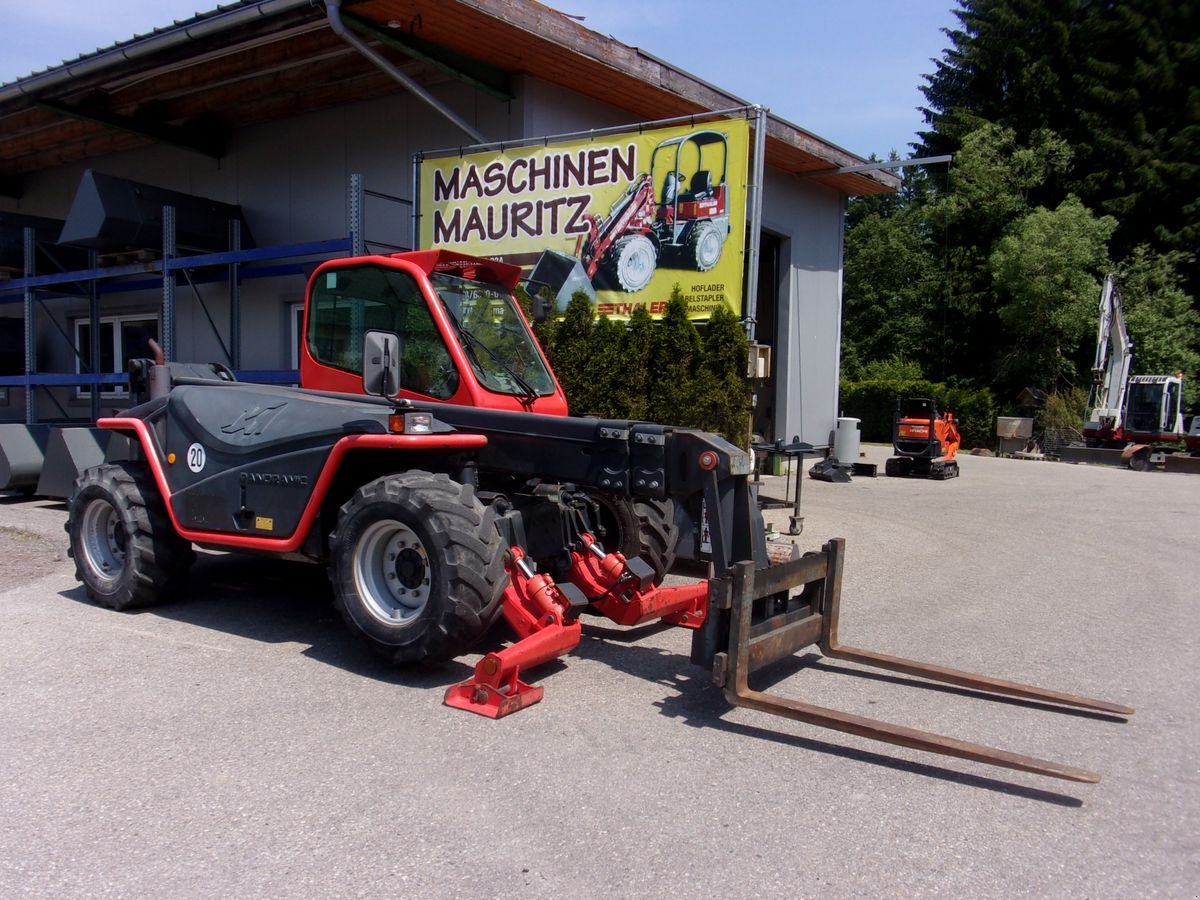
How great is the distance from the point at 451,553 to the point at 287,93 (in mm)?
10605

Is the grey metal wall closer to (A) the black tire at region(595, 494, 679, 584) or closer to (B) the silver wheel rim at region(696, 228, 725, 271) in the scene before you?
(B) the silver wheel rim at region(696, 228, 725, 271)

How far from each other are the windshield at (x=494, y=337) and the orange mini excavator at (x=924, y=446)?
44.8 ft

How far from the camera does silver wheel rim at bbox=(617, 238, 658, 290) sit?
10.4m

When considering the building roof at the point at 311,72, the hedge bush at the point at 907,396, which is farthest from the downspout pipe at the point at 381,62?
the hedge bush at the point at 907,396

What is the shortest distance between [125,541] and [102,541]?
442mm

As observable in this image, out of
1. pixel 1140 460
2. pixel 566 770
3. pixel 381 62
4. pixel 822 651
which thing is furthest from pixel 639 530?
pixel 1140 460

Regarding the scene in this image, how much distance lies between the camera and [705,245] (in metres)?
10.1

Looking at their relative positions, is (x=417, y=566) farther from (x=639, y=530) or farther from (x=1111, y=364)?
(x=1111, y=364)

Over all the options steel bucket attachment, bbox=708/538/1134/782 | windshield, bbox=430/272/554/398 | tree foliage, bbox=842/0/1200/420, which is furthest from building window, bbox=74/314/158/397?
tree foliage, bbox=842/0/1200/420

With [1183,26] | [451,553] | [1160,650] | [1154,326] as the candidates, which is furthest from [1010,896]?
[1183,26]

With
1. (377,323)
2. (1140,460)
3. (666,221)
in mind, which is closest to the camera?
(377,323)

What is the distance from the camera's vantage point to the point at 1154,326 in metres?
29.5

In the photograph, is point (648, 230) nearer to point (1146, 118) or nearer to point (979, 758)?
point (979, 758)

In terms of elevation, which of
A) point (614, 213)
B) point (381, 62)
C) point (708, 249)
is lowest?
point (708, 249)
